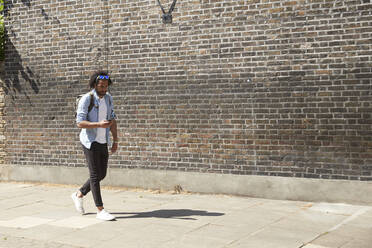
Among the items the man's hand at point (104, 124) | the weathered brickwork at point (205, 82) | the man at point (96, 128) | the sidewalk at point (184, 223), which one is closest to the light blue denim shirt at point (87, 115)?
the man at point (96, 128)

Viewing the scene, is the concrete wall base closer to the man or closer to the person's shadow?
the person's shadow

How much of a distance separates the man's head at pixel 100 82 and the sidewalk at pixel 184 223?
169 cm

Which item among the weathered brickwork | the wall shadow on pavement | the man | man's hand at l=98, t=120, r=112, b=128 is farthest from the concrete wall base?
man's hand at l=98, t=120, r=112, b=128

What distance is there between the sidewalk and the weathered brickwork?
2.70 ft

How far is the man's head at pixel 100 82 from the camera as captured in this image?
6.80 meters

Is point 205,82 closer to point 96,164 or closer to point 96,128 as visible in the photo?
point 96,128

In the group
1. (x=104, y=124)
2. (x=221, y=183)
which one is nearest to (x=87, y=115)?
(x=104, y=124)

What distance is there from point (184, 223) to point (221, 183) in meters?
2.21

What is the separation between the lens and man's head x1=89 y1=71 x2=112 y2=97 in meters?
6.80

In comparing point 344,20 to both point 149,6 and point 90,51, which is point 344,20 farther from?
point 90,51

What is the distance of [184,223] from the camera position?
6.61 metres

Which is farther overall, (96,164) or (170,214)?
(170,214)

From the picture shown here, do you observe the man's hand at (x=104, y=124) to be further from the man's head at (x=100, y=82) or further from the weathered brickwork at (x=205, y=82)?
the weathered brickwork at (x=205, y=82)

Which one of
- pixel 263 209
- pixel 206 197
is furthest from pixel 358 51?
pixel 206 197
